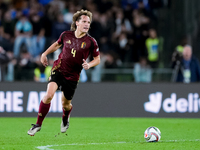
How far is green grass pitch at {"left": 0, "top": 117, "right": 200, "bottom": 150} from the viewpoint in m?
6.52

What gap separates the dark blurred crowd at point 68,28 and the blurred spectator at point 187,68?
1.19 meters

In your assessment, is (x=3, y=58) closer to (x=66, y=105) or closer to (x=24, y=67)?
(x=24, y=67)

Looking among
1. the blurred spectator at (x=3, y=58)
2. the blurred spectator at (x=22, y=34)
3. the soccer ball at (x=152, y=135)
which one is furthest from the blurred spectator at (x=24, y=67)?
the soccer ball at (x=152, y=135)

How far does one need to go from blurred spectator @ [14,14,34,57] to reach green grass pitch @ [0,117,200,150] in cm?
340

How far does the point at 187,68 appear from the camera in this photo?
1309 centimetres

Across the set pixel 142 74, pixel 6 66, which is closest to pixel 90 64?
pixel 6 66

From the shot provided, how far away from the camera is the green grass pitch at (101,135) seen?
257 inches

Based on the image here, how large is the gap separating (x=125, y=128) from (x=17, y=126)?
229 centimetres

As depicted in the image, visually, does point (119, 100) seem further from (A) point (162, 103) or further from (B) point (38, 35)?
(B) point (38, 35)

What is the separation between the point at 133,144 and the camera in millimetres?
6785

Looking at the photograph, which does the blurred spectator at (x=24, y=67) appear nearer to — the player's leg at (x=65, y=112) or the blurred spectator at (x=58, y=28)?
the blurred spectator at (x=58, y=28)

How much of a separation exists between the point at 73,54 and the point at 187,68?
20.9 feet

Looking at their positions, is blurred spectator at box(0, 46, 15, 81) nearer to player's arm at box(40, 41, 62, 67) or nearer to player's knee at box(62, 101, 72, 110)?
player's knee at box(62, 101, 72, 110)

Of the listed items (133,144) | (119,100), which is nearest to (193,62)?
(119,100)
